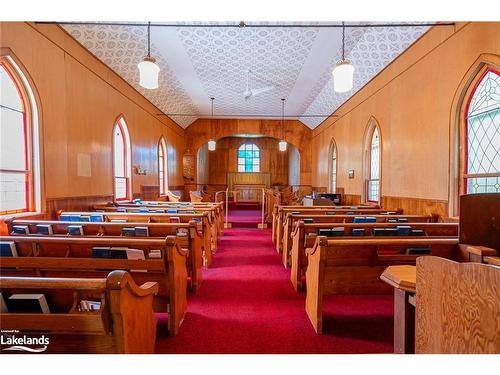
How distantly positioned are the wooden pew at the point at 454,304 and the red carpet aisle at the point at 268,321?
949 mm

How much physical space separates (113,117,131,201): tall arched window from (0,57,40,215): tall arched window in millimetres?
2515

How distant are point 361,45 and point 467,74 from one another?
2.05 metres

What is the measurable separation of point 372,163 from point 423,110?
2197mm

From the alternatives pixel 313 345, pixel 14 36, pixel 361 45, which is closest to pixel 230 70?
pixel 361 45

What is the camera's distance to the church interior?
1.26 meters

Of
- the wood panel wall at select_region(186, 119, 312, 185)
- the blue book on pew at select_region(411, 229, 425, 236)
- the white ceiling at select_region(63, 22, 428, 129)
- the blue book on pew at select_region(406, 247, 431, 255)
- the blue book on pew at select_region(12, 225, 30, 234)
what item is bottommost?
the blue book on pew at select_region(406, 247, 431, 255)

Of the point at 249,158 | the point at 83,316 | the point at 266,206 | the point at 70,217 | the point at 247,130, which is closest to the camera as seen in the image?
the point at 83,316

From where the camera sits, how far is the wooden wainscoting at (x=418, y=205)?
380cm

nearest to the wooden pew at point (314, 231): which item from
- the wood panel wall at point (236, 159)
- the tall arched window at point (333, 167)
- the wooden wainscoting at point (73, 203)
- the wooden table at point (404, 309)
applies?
the wooden table at point (404, 309)

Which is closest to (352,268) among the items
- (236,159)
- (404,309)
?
(404,309)

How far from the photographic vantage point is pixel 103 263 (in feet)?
6.29

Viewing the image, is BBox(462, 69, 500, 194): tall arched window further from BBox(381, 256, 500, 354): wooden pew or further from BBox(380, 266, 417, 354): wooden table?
BBox(381, 256, 500, 354): wooden pew

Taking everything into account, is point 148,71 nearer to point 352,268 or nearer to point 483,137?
point 352,268

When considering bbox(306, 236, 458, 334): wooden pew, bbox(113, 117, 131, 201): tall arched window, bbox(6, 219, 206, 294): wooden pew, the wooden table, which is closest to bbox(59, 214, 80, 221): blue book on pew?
bbox(6, 219, 206, 294): wooden pew
